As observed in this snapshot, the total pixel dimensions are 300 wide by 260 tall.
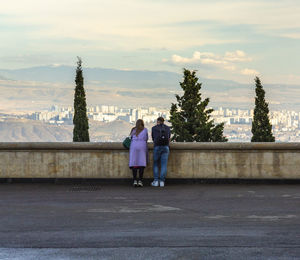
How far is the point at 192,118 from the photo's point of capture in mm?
49031

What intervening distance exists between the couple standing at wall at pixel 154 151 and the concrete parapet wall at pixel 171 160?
19.3 inches

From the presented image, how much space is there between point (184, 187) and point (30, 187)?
330cm

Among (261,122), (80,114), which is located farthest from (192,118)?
(80,114)

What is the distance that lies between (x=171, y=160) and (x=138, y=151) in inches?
38.2

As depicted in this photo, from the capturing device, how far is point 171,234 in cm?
820

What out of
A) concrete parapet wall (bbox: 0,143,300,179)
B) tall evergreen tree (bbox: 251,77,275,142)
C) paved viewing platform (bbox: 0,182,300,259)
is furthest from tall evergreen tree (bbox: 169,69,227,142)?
paved viewing platform (bbox: 0,182,300,259)

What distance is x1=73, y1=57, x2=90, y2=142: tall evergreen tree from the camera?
4659cm

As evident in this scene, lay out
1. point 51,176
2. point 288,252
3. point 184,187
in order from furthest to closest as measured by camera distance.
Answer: point 51,176 → point 184,187 → point 288,252

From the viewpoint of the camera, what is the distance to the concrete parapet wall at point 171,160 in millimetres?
14969

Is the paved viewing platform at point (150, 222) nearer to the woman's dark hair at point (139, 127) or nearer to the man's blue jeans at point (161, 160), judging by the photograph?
the man's blue jeans at point (161, 160)

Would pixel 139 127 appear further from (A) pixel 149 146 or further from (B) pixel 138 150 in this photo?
(A) pixel 149 146

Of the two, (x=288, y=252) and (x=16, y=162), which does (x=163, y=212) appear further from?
(x=16, y=162)

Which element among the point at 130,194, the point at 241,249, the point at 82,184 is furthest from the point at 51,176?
the point at 241,249

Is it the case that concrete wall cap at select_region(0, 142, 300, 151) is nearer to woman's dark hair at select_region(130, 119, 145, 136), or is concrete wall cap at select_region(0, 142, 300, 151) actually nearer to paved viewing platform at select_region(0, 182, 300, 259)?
woman's dark hair at select_region(130, 119, 145, 136)
